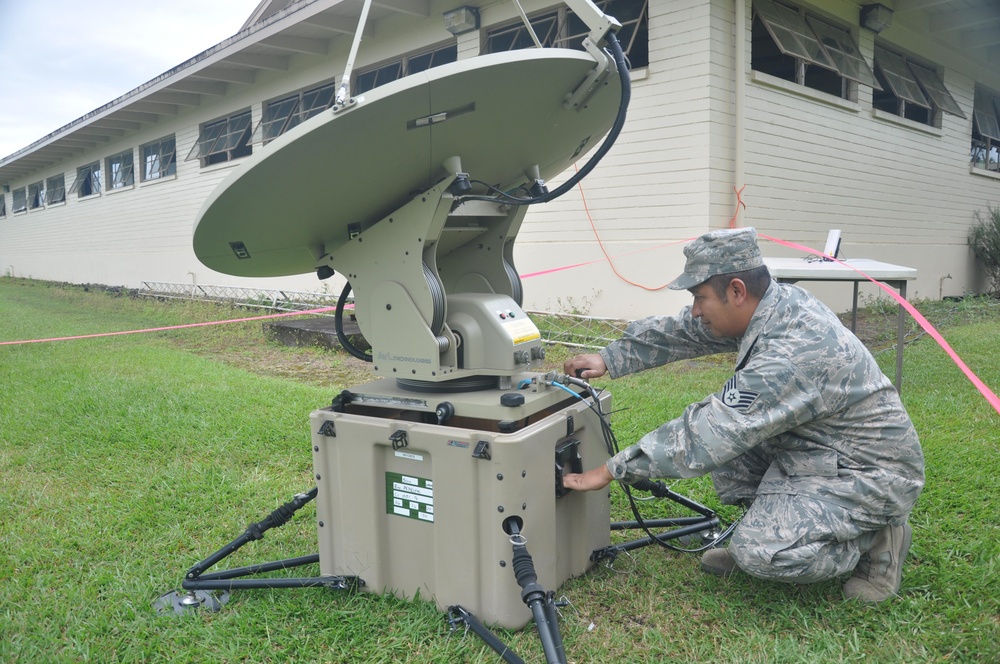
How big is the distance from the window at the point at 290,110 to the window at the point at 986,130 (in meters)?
11.1

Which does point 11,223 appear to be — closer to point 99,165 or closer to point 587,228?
point 99,165

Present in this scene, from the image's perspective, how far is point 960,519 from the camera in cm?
297

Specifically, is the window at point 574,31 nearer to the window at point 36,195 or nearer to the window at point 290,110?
the window at point 290,110

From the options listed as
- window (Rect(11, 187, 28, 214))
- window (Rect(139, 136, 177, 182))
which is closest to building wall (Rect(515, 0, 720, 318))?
window (Rect(139, 136, 177, 182))

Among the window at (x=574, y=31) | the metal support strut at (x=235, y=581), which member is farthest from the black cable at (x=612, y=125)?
the window at (x=574, y=31)

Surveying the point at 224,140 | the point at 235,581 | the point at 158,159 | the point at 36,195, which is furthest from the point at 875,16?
the point at 36,195

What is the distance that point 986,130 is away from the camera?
42.2 feet

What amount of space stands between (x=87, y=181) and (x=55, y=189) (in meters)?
3.67

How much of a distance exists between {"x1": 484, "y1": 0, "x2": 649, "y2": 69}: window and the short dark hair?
5.82m

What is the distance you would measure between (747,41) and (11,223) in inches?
1198

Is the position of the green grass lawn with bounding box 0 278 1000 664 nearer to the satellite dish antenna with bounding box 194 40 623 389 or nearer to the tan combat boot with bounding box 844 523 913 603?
the tan combat boot with bounding box 844 523 913 603

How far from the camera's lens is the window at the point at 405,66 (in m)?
9.86

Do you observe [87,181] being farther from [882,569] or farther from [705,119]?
[882,569]

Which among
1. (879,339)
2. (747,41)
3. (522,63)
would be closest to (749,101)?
(747,41)
